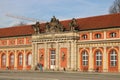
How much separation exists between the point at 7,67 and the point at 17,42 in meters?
6.33

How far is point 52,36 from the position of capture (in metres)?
70.4

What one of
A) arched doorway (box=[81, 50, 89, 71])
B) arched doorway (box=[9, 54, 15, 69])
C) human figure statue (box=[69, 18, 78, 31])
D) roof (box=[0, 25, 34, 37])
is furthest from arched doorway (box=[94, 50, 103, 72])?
arched doorway (box=[9, 54, 15, 69])

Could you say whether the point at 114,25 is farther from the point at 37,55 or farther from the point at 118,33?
the point at 37,55

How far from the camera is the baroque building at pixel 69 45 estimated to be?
202 ft

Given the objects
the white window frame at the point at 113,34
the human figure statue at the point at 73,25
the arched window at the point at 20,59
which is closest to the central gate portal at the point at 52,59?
the human figure statue at the point at 73,25

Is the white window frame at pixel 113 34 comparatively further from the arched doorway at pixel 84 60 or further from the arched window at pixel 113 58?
the arched doorway at pixel 84 60

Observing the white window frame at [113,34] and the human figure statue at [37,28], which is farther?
the human figure statue at [37,28]

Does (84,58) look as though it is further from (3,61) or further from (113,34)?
(3,61)

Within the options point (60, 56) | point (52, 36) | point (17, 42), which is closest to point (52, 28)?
point (52, 36)

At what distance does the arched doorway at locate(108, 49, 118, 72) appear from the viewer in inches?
2388

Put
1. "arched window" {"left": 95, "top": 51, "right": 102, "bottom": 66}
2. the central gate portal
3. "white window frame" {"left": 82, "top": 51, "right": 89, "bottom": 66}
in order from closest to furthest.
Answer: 1. "arched window" {"left": 95, "top": 51, "right": 102, "bottom": 66}
2. "white window frame" {"left": 82, "top": 51, "right": 89, "bottom": 66}
3. the central gate portal

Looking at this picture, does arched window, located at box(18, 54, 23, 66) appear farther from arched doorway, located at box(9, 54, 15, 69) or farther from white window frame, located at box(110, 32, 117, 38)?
white window frame, located at box(110, 32, 117, 38)

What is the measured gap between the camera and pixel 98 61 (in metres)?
63.3

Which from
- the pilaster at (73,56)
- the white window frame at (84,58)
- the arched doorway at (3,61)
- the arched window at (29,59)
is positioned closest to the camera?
the white window frame at (84,58)
